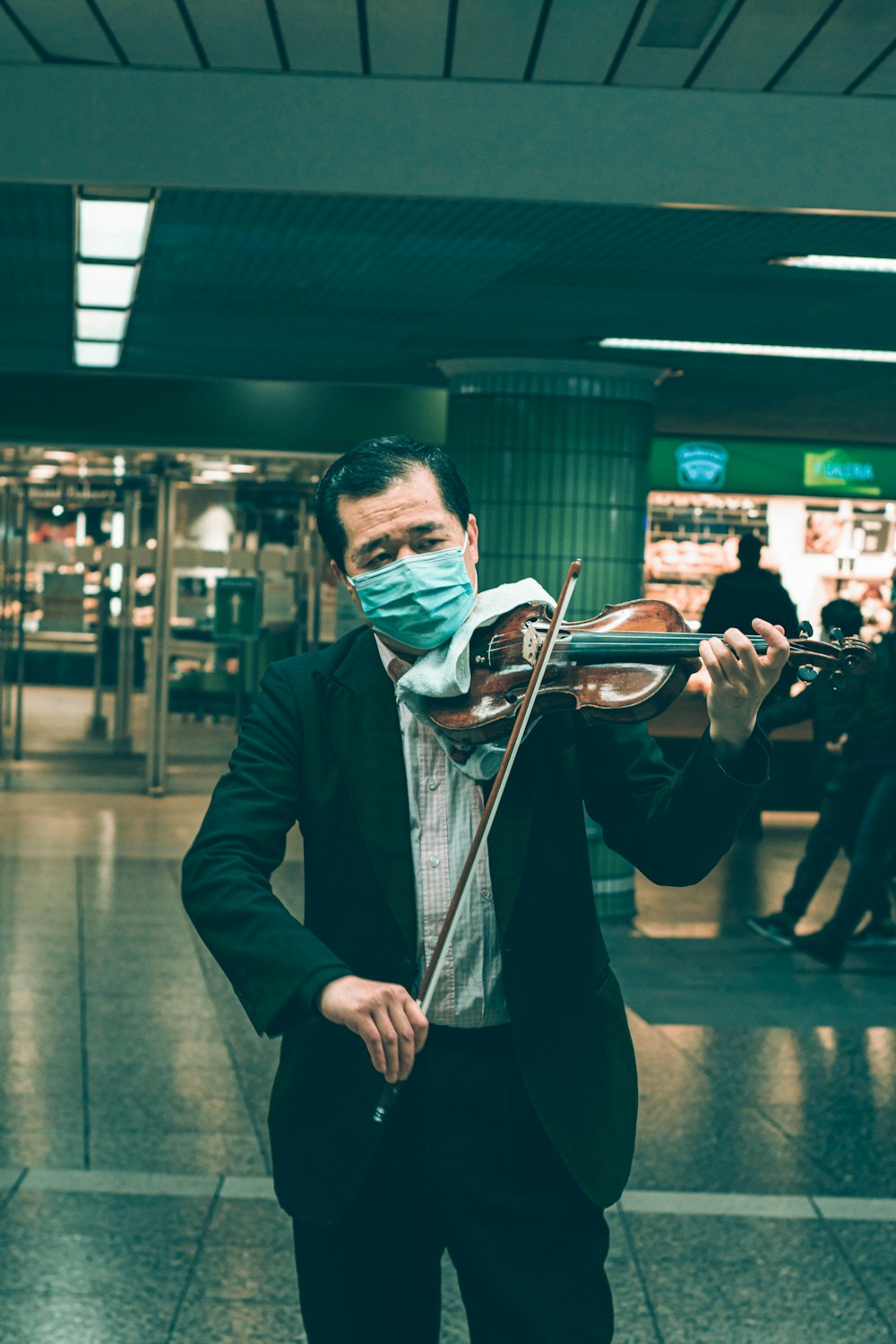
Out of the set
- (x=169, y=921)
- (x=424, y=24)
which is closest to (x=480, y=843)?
(x=424, y=24)

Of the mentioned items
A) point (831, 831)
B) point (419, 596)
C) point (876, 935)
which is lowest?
point (876, 935)

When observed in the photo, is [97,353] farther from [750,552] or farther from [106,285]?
[750,552]

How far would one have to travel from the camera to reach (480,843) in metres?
1.97

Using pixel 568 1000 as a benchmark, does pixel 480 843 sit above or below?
above

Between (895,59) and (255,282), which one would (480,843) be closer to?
(895,59)

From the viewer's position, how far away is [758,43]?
427 centimetres

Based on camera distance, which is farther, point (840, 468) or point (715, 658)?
point (840, 468)

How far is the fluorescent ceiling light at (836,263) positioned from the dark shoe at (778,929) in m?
3.65

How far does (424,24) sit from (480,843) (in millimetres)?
2970

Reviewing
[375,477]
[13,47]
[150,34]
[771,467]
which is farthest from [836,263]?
[771,467]

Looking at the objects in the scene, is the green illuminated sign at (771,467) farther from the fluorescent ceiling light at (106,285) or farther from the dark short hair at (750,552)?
the fluorescent ceiling light at (106,285)

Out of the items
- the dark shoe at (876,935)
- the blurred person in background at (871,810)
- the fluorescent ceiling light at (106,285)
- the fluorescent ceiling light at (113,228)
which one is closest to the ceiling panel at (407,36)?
the fluorescent ceiling light at (113,228)

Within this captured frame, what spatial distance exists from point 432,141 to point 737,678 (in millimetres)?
3042

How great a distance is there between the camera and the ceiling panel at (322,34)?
413 centimetres
